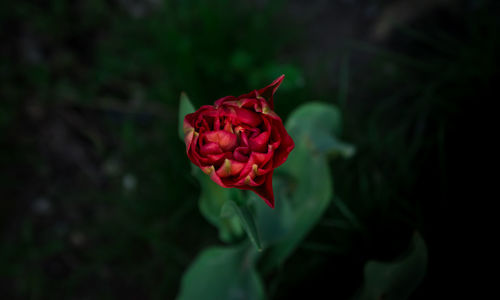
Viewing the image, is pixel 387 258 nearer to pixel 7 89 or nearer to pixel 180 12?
pixel 180 12

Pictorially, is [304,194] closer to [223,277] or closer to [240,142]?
[223,277]

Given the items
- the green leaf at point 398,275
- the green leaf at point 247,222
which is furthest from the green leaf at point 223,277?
the green leaf at point 247,222

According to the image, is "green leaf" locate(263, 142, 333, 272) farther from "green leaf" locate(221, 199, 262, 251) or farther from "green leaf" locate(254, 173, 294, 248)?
"green leaf" locate(221, 199, 262, 251)

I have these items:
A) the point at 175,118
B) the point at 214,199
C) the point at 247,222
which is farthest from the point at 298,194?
the point at 175,118

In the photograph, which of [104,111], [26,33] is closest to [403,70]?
[104,111]

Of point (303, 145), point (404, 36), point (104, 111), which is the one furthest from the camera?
point (104, 111)

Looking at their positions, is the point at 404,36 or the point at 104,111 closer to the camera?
the point at 404,36

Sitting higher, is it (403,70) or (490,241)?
(403,70)
